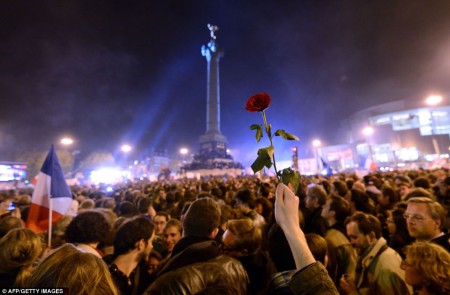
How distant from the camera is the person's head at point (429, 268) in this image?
2043 millimetres

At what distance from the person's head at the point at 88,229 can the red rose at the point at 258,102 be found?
282 cm

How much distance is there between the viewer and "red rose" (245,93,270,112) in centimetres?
187

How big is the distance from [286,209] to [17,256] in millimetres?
3000

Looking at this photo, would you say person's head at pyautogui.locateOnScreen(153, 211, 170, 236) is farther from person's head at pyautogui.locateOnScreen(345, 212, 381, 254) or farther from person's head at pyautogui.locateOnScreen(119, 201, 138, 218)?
person's head at pyautogui.locateOnScreen(345, 212, 381, 254)

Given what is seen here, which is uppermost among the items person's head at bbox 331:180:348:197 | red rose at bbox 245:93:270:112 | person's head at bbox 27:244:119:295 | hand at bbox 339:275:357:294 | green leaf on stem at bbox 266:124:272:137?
red rose at bbox 245:93:270:112

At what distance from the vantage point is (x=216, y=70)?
69.9 m

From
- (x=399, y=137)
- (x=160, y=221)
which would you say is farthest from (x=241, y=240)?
(x=399, y=137)

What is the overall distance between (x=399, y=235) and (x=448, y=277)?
2462 millimetres

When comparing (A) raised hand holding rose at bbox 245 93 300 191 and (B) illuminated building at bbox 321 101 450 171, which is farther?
(B) illuminated building at bbox 321 101 450 171

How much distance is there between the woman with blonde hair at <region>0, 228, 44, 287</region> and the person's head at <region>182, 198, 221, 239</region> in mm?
1739

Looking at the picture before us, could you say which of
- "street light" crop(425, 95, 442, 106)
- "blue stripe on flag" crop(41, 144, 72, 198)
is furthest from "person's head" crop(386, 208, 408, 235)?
"street light" crop(425, 95, 442, 106)

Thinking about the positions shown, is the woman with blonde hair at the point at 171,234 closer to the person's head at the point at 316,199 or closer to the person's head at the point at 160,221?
the person's head at the point at 160,221

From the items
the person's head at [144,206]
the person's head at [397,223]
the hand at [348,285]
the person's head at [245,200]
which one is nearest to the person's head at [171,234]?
the person's head at [245,200]

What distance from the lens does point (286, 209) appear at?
1578 millimetres
